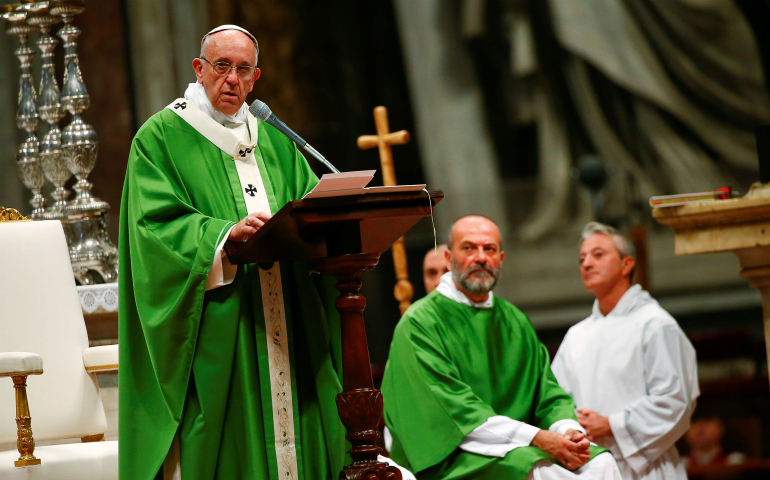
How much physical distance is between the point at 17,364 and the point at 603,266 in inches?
133

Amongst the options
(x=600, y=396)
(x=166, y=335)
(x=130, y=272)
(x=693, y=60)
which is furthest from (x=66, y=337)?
(x=693, y=60)

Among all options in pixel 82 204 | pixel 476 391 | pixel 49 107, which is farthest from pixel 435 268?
pixel 49 107

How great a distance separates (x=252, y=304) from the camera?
304 cm

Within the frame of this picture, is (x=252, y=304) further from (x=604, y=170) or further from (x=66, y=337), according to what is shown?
(x=604, y=170)

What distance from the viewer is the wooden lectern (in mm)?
2623

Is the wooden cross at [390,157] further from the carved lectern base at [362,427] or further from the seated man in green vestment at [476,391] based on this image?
the carved lectern base at [362,427]

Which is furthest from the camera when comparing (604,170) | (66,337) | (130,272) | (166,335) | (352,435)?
(604,170)

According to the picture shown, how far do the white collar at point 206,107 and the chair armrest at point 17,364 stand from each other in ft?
3.28

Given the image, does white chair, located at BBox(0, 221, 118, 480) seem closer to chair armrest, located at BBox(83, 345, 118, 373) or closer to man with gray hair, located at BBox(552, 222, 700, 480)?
chair armrest, located at BBox(83, 345, 118, 373)

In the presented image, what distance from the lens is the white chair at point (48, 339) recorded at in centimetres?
373

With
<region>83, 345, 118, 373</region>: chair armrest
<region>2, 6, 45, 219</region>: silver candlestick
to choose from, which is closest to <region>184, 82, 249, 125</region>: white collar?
<region>83, 345, 118, 373</region>: chair armrest

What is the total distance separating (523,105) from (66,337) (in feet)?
22.7

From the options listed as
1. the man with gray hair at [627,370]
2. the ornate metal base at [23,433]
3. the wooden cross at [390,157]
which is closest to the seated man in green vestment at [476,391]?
the man with gray hair at [627,370]

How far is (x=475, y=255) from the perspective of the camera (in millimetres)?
4988
